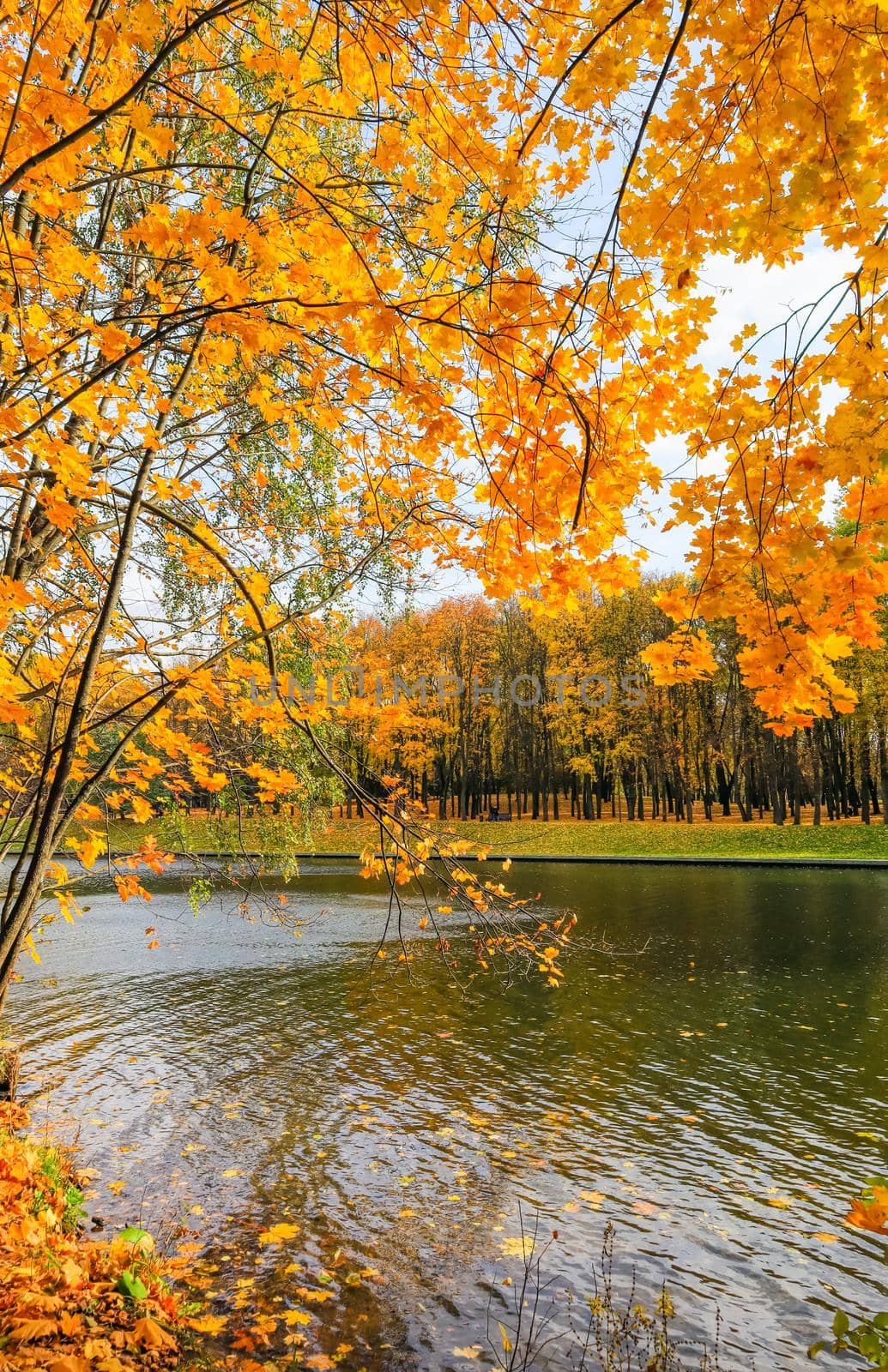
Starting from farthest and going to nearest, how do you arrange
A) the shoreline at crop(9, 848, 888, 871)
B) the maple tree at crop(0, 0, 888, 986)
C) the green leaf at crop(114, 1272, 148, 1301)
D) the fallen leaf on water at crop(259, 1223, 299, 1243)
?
the shoreline at crop(9, 848, 888, 871)
the fallen leaf on water at crop(259, 1223, 299, 1243)
the green leaf at crop(114, 1272, 148, 1301)
the maple tree at crop(0, 0, 888, 986)

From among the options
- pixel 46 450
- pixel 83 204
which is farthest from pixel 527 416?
pixel 83 204

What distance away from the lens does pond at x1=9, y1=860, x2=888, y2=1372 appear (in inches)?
161

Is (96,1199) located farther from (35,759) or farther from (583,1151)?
(583,1151)

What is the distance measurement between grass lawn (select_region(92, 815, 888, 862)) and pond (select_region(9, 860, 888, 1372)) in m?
13.8

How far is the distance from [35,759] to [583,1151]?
4.87 m

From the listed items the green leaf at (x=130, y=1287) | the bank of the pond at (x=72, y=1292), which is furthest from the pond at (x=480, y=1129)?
the green leaf at (x=130, y=1287)

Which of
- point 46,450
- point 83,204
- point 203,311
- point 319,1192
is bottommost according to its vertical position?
point 319,1192

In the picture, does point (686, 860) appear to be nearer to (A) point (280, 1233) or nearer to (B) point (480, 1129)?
(B) point (480, 1129)

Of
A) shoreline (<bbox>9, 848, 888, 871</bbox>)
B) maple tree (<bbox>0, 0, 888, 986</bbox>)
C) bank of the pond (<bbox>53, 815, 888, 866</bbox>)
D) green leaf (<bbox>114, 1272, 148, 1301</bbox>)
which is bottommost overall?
green leaf (<bbox>114, 1272, 148, 1301</bbox>)

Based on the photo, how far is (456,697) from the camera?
35281 mm

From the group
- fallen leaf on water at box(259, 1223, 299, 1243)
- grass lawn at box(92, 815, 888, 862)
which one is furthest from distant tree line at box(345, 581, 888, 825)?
fallen leaf on water at box(259, 1223, 299, 1243)

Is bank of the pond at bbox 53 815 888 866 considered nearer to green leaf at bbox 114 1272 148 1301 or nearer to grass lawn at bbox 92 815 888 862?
grass lawn at bbox 92 815 888 862

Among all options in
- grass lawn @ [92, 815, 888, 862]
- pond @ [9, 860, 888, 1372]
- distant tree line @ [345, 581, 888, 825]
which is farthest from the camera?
distant tree line @ [345, 581, 888, 825]

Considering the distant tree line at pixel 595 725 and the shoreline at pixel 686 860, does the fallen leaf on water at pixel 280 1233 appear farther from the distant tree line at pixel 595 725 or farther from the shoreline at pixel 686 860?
the distant tree line at pixel 595 725
